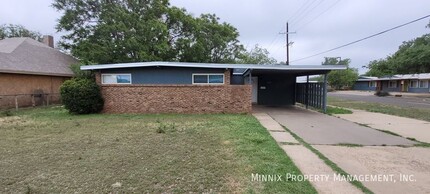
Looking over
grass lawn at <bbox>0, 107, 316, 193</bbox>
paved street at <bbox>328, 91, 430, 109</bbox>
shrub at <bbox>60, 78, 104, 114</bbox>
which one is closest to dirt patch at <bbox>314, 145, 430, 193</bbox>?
grass lawn at <bbox>0, 107, 316, 193</bbox>

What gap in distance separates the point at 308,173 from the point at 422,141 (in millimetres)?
4444

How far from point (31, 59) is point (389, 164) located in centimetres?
2023

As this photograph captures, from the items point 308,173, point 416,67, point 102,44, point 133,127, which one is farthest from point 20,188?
point 416,67

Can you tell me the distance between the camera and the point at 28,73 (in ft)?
50.4

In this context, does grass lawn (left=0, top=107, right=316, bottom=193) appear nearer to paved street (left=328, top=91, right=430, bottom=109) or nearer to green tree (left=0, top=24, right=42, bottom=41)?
paved street (left=328, top=91, right=430, bottom=109)

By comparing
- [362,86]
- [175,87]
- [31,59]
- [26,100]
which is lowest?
[26,100]

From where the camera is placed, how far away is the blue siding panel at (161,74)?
42.4ft

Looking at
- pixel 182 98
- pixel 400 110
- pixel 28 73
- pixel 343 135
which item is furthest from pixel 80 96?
pixel 400 110

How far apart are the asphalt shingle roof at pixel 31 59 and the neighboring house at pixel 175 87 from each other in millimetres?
5461

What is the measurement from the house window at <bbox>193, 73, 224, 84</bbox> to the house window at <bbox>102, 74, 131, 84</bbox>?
3425 mm

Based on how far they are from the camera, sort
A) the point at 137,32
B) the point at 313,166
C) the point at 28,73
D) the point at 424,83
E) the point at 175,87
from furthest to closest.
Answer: the point at 424,83, the point at 137,32, the point at 28,73, the point at 175,87, the point at 313,166

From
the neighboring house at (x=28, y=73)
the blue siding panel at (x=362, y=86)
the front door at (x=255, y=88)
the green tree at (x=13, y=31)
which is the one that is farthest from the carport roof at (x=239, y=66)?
the blue siding panel at (x=362, y=86)

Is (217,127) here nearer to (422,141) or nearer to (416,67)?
(422,141)

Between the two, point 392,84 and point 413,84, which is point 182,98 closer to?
point 413,84
